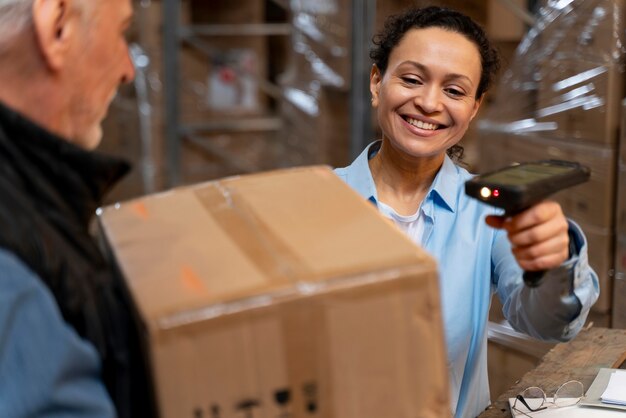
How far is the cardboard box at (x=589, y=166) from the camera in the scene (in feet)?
9.09

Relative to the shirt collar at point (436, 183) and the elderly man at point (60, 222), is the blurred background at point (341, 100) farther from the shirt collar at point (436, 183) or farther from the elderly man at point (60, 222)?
the elderly man at point (60, 222)

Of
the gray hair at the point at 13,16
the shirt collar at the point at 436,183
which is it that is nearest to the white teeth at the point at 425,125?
the shirt collar at the point at 436,183

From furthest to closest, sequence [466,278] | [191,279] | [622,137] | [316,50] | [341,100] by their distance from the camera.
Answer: [316,50], [341,100], [622,137], [466,278], [191,279]

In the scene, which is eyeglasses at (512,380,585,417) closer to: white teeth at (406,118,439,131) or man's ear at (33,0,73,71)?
white teeth at (406,118,439,131)

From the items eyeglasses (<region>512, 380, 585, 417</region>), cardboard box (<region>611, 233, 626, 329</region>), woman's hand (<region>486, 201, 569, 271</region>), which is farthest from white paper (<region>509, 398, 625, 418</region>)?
cardboard box (<region>611, 233, 626, 329</region>)

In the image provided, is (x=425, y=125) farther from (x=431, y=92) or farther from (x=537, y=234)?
(x=537, y=234)

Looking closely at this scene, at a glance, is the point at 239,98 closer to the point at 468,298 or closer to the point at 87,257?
the point at 468,298

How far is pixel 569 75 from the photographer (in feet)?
9.68

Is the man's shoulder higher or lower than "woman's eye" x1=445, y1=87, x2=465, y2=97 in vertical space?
higher

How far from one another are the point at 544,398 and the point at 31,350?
1061mm

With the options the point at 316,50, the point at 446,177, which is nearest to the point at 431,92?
the point at 446,177

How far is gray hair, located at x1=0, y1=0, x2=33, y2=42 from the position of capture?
3.08 feet

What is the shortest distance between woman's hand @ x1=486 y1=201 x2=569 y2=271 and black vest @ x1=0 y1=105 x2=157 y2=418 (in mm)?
583

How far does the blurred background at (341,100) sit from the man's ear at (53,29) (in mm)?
1351
